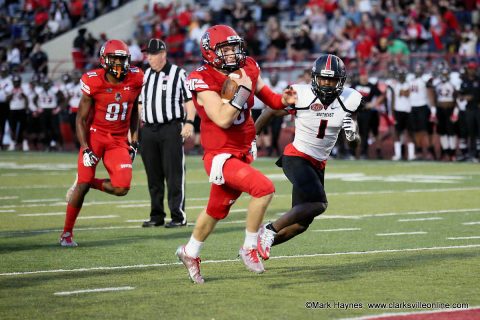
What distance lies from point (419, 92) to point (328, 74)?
13.3 m

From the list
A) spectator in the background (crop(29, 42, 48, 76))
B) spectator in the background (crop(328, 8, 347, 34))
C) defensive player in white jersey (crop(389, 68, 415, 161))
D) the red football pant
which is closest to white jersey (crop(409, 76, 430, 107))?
defensive player in white jersey (crop(389, 68, 415, 161))

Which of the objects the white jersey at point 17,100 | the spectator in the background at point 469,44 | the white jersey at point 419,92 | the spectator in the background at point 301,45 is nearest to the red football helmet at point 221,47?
the white jersey at point 419,92

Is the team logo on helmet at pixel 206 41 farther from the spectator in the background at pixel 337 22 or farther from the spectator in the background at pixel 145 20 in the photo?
the spectator in the background at pixel 145 20

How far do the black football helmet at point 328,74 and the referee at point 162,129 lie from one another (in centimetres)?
347

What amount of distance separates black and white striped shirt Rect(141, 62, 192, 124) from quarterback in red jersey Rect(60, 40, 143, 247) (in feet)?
4.55

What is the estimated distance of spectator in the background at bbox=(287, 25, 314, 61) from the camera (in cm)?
2516

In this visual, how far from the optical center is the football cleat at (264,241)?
762 cm

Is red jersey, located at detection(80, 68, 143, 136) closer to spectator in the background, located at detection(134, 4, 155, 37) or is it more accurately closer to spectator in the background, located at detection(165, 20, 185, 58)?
spectator in the background, located at detection(165, 20, 185, 58)

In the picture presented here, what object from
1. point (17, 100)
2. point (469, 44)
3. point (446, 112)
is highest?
point (469, 44)

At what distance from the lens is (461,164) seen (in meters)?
19.6

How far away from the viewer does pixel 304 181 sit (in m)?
7.95

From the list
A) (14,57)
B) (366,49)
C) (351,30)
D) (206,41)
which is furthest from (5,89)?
(206,41)

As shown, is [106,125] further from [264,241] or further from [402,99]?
[402,99]

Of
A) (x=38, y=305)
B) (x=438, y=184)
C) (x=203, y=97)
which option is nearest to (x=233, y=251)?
(x=203, y=97)
